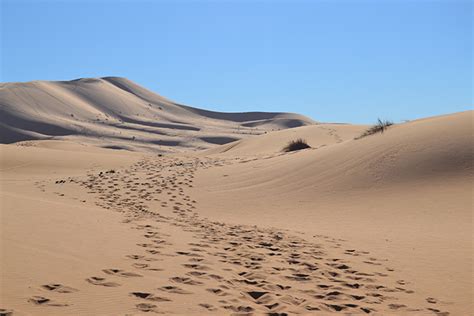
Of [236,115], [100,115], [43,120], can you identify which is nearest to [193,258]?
[43,120]

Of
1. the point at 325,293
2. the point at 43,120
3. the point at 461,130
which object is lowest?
the point at 325,293

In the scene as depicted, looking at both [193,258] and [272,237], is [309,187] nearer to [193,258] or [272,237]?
[272,237]

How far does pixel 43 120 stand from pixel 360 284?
5114 cm

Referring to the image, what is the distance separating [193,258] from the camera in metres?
5.42

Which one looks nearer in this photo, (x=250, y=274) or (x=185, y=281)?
(x=185, y=281)

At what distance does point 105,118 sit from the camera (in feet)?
189

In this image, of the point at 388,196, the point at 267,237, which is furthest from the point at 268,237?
the point at 388,196

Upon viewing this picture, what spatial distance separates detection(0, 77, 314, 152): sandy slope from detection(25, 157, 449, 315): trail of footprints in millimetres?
35023

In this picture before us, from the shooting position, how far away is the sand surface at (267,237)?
13.4 ft

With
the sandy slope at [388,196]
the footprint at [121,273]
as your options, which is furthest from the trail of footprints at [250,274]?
the sandy slope at [388,196]

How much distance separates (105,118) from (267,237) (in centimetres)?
5349

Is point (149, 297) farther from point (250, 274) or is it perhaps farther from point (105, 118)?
point (105, 118)

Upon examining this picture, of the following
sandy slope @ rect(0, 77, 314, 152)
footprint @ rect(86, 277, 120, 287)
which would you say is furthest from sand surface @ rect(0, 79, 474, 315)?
sandy slope @ rect(0, 77, 314, 152)

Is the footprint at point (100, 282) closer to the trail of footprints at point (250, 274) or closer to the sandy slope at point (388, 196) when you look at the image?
the trail of footprints at point (250, 274)
